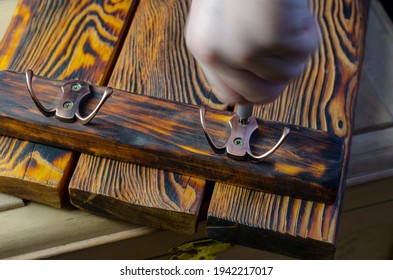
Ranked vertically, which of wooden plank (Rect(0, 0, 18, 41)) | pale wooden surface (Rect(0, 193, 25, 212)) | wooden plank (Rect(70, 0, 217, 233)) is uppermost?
wooden plank (Rect(0, 0, 18, 41))

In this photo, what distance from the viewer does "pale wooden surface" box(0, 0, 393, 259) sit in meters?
0.86

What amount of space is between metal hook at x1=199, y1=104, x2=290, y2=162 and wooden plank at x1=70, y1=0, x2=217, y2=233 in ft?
0.17

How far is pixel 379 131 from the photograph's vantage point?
99 cm

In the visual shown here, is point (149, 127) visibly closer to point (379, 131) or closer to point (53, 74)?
point (53, 74)

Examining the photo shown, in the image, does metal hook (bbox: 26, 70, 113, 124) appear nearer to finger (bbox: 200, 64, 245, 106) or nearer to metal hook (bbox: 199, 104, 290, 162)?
metal hook (bbox: 199, 104, 290, 162)

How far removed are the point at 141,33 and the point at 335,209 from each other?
35 centimetres

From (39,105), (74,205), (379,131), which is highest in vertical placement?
(379,131)

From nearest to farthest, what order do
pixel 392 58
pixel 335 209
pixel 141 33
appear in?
pixel 335 209 → pixel 141 33 → pixel 392 58

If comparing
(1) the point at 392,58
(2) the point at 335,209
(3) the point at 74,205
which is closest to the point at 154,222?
(3) the point at 74,205

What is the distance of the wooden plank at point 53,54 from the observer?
0.81 metres

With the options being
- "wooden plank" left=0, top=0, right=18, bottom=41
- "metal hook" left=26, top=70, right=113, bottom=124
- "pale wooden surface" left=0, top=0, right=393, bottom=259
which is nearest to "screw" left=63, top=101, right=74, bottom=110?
"metal hook" left=26, top=70, right=113, bottom=124

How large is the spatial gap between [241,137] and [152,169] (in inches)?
4.5

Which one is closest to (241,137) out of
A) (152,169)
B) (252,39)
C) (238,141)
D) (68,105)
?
(238,141)

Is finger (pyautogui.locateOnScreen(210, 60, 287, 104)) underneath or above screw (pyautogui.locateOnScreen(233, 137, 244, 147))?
above
